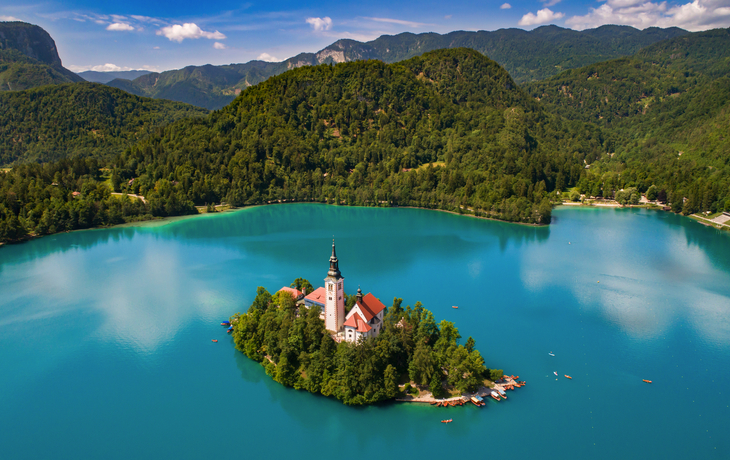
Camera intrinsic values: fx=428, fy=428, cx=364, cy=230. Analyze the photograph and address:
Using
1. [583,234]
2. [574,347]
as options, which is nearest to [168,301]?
[574,347]

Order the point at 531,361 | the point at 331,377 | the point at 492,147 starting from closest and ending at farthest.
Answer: the point at 331,377, the point at 531,361, the point at 492,147

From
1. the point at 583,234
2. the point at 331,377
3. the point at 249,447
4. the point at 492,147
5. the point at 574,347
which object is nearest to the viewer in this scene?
the point at 249,447

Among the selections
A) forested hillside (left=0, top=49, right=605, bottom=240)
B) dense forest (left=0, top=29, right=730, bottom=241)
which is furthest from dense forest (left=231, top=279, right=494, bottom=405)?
dense forest (left=0, top=29, right=730, bottom=241)

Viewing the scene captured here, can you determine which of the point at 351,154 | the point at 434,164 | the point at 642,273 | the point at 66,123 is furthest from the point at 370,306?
the point at 66,123

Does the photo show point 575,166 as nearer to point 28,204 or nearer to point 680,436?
point 680,436

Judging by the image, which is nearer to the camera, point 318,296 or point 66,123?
point 318,296

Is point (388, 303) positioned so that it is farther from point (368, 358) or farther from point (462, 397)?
point (462, 397)
